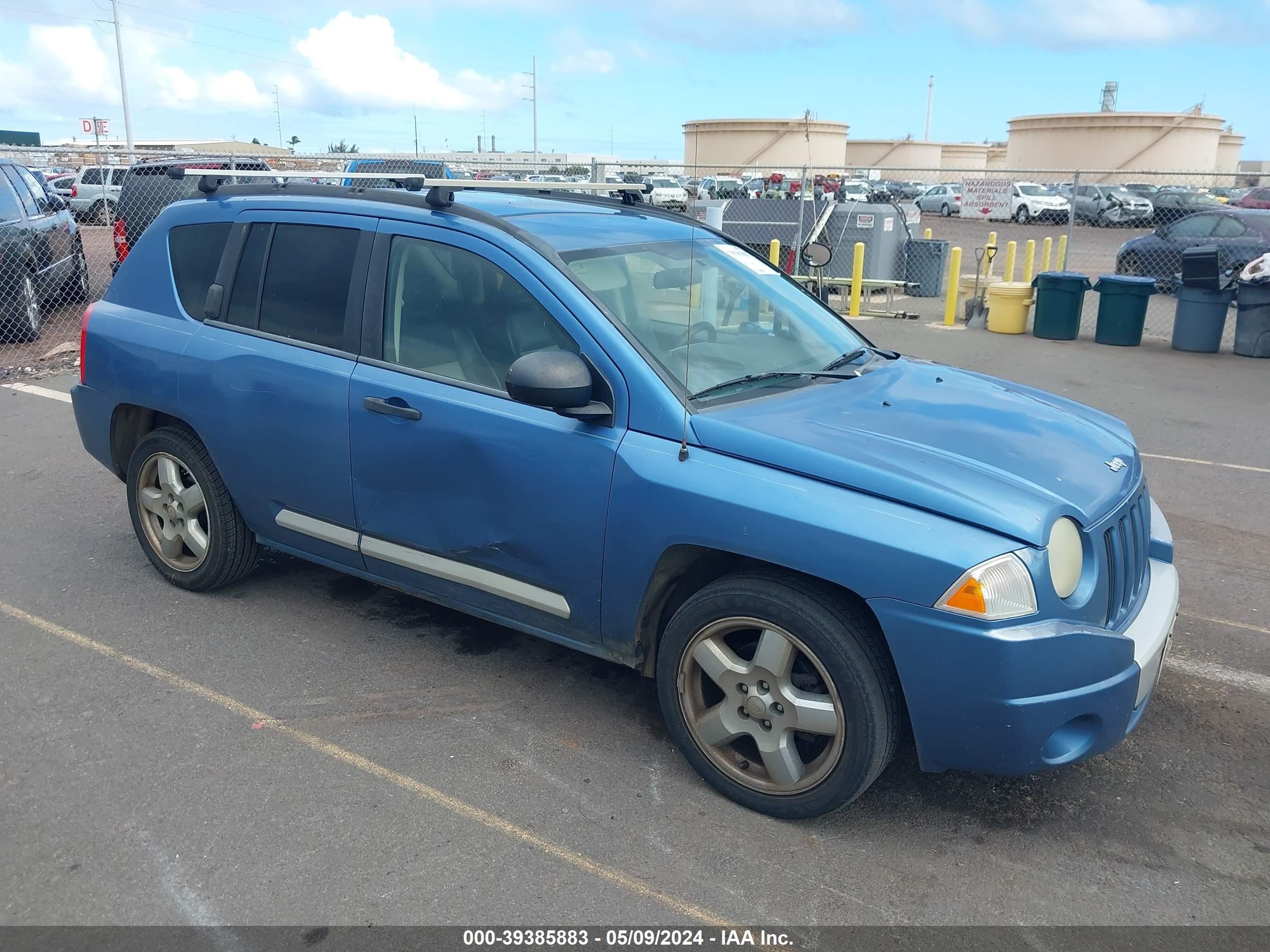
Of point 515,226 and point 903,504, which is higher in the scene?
point 515,226

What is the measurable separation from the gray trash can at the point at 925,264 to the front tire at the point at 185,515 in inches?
582

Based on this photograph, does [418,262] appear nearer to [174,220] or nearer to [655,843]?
[174,220]

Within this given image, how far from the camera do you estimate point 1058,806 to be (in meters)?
3.34

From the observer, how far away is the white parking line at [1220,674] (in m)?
4.13

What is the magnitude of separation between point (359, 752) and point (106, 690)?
1.18 metres

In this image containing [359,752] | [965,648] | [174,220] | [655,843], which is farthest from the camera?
[174,220]

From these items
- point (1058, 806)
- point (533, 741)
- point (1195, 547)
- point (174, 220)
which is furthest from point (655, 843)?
point (1195, 547)

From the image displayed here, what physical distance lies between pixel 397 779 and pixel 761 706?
124 centimetres

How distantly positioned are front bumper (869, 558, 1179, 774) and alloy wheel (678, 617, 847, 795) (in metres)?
0.26

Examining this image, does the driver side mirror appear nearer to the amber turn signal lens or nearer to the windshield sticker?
the amber turn signal lens

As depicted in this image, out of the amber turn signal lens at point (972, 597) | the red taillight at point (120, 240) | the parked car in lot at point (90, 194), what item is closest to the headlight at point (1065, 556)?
the amber turn signal lens at point (972, 597)

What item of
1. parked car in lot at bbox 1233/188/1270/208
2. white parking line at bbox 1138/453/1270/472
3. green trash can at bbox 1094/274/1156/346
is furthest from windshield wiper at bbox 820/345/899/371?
parked car in lot at bbox 1233/188/1270/208

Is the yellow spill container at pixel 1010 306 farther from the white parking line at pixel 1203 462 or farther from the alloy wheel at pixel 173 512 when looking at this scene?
the alloy wheel at pixel 173 512

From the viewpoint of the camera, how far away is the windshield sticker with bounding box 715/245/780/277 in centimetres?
451
